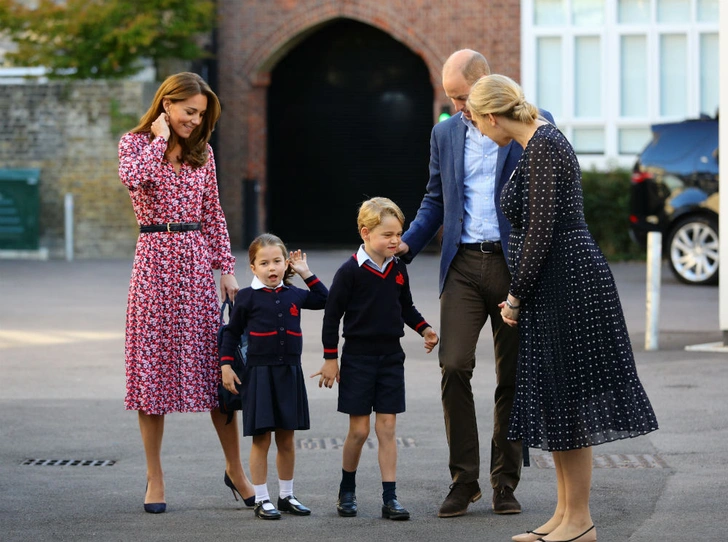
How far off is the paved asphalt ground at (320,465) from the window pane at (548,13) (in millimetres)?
13311

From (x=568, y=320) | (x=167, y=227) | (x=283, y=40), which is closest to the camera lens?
(x=568, y=320)

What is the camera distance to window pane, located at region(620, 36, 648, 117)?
2520cm

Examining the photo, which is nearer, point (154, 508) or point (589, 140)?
point (154, 508)

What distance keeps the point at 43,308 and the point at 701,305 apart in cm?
751

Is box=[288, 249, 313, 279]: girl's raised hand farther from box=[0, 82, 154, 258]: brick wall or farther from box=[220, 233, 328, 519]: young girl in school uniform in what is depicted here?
box=[0, 82, 154, 258]: brick wall

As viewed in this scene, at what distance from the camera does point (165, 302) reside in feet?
20.9

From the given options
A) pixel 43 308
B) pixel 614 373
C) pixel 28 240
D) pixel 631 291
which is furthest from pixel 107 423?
pixel 28 240

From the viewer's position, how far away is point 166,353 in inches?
251

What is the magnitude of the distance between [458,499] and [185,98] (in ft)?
7.26

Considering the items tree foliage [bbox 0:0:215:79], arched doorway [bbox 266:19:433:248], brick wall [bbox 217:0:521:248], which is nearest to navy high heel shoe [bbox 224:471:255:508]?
tree foliage [bbox 0:0:215:79]

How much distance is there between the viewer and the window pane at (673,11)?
24766 mm

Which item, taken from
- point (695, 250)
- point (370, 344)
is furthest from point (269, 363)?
point (695, 250)

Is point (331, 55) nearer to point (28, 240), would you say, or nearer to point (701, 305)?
point (28, 240)

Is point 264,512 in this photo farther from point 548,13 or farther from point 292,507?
point 548,13
